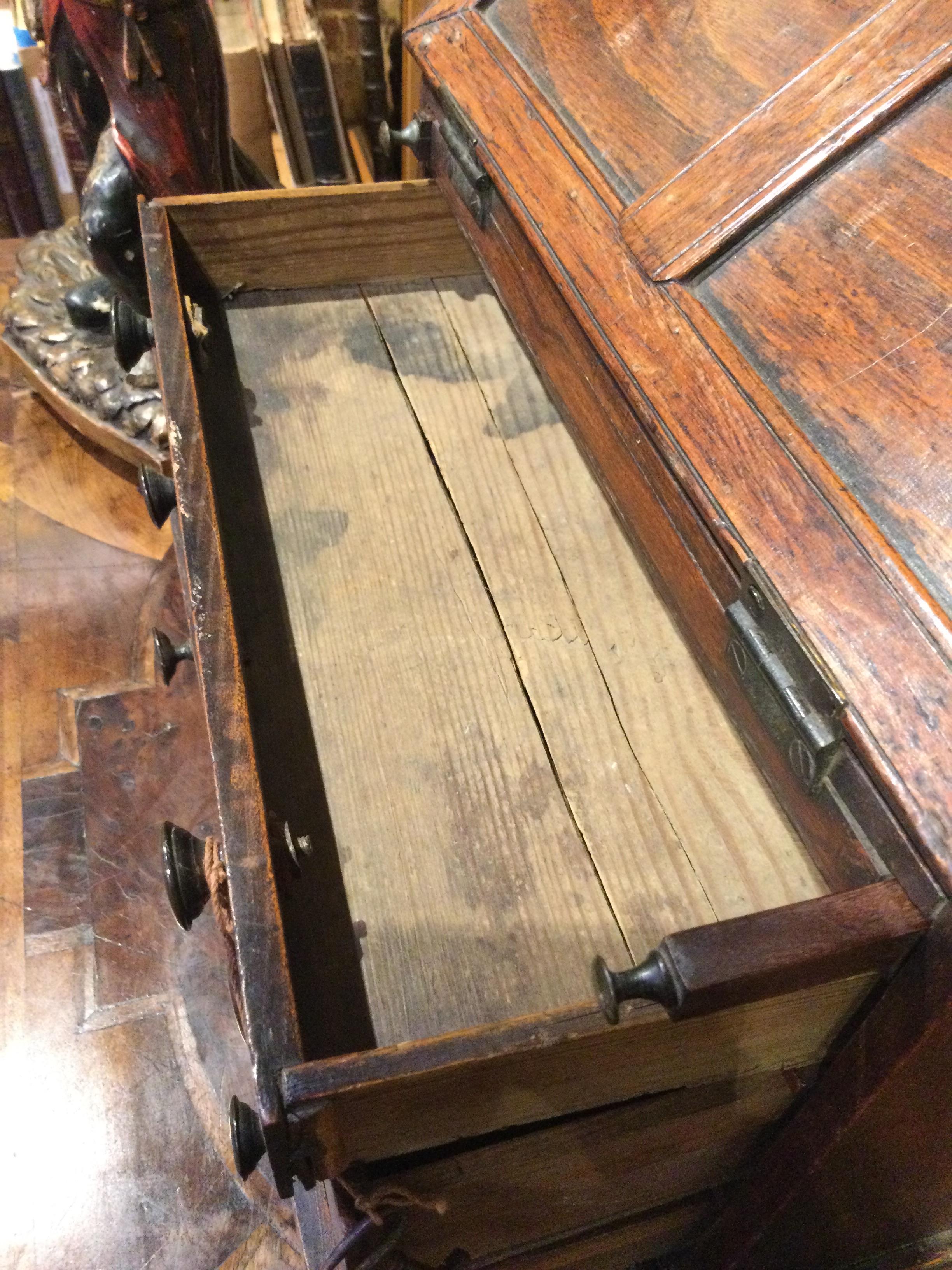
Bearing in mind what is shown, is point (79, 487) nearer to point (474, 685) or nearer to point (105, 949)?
point (105, 949)

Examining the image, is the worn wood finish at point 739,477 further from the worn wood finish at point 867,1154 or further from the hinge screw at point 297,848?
the hinge screw at point 297,848

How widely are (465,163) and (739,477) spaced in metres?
0.60

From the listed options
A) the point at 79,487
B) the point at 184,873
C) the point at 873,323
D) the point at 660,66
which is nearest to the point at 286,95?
the point at 79,487

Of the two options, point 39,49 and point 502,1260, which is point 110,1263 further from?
point 39,49

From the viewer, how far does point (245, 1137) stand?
620mm

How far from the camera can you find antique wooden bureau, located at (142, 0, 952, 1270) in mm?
596

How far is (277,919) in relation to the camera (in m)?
0.61

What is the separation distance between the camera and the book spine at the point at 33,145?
7.41 feet

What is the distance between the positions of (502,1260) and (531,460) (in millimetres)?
840

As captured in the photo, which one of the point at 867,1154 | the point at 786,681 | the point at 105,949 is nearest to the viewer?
the point at 786,681

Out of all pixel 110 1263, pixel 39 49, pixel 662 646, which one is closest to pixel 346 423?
pixel 662 646

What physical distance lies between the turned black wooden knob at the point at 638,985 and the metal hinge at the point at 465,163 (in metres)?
0.85

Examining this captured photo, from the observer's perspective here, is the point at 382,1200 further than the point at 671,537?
No

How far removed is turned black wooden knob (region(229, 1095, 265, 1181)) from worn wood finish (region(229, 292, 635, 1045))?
0.12 meters
